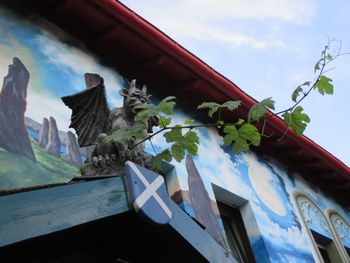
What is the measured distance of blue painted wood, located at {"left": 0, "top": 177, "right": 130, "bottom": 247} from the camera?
2.01 metres

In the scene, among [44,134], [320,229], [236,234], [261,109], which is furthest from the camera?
[320,229]

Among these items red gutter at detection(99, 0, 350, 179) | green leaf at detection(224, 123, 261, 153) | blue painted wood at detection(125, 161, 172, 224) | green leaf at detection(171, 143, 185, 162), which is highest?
red gutter at detection(99, 0, 350, 179)

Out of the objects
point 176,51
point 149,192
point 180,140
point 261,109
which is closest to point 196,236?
point 149,192

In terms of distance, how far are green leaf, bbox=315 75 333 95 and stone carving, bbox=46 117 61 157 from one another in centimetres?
256

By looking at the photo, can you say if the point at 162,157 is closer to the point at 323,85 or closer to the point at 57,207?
the point at 57,207

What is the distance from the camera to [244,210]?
22.2 ft

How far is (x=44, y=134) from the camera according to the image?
4664 mm

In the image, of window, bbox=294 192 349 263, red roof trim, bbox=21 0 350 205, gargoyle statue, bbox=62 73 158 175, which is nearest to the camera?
gargoyle statue, bbox=62 73 158 175

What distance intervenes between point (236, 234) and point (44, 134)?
3088 millimetres

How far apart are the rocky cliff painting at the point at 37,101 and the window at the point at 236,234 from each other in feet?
7.26

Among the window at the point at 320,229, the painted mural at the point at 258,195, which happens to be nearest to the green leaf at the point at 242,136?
the painted mural at the point at 258,195

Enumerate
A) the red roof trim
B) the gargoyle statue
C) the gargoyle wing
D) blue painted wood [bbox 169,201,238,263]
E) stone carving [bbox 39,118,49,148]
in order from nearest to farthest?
blue painted wood [bbox 169,201,238,263] < the gargoyle statue < the gargoyle wing < stone carving [bbox 39,118,49,148] < the red roof trim

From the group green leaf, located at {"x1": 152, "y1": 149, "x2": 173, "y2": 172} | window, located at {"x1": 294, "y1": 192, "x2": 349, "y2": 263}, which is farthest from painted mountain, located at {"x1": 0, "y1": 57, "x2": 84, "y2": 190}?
window, located at {"x1": 294, "y1": 192, "x2": 349, "y2": 263}

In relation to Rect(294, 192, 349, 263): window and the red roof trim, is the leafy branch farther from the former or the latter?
Rect(294, 192, 349, 263): window
